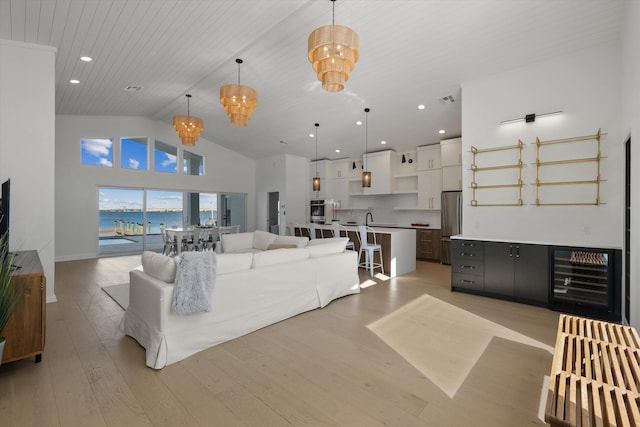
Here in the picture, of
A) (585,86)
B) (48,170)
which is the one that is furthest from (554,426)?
(48,170)

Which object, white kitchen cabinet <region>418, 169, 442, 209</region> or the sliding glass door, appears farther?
the sliding glass door

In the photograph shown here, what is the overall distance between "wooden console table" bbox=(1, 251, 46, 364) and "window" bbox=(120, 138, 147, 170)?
6.81 meters

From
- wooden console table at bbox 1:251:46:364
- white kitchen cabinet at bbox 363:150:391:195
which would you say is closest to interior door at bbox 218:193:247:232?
white kitchen cabinet at bbox 363:150:391:195

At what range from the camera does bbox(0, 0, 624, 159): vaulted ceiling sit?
351 centimetres

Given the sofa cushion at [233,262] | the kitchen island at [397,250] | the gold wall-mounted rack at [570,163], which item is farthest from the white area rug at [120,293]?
the gold wall-mounted rack at [570,163]

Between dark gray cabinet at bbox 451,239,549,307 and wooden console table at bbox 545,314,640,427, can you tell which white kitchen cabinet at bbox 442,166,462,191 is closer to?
dark gray cabinet at bbox 451,239,549,307

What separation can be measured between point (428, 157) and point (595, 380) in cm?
702

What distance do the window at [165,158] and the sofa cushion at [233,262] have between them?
721cm

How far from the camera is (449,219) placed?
23.3 feet

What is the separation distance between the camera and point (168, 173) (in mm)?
9180

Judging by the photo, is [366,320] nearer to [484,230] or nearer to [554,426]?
[554,426]

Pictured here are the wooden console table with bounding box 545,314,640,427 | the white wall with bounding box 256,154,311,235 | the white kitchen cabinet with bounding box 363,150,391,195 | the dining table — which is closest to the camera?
the wooden console table with bounding box 545,314,640,427

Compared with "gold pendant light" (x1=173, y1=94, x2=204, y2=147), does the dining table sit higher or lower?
lower

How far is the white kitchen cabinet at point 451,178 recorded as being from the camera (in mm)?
7207
